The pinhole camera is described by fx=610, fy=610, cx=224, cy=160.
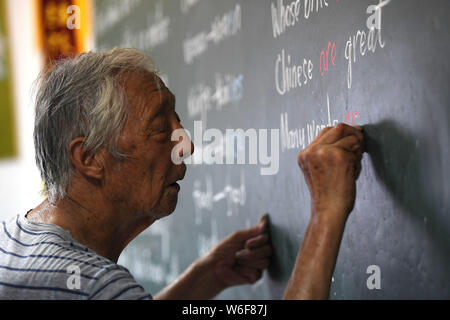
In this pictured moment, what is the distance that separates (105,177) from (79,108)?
0.44 ft

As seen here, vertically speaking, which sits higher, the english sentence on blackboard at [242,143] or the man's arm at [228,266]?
→ the english sentence on blackboard at [242,143]

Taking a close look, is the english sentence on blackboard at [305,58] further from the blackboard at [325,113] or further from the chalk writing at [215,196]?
the chalk writing at [215,196]

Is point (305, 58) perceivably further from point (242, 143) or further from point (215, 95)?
point (215, 95)

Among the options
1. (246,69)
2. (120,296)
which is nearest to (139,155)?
(120,296)

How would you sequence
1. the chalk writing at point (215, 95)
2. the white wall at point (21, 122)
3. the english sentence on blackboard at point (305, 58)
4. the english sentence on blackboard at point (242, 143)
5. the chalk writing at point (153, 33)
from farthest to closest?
the white wall at point (21, 122)
the chalk writing at point (153, 33)
the chalk writing at point (215, 95)
the english sentence on blackboard at point (242, 143)
the english sentence on blackboard at point (305, 58)

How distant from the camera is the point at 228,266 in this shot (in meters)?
1.60

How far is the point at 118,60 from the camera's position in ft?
3.68

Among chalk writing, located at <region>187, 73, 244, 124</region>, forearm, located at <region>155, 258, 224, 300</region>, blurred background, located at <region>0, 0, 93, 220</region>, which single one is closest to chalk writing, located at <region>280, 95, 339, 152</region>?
chalk writing, located at <region>187, 73, 244, 124</region>

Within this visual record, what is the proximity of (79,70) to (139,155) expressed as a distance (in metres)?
0.19

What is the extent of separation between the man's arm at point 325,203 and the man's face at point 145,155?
0.92 ft

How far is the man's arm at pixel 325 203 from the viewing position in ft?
2.99

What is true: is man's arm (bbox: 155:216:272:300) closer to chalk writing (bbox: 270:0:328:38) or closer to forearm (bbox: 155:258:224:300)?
forearm (bbox: 155:258:224:300)

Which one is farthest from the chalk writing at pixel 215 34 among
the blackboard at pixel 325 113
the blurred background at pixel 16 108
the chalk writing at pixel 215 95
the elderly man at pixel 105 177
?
the blurred background at pixel 16 108
